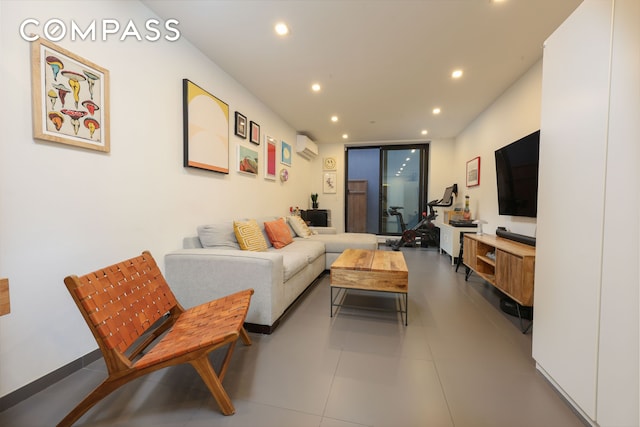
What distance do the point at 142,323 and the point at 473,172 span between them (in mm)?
5203

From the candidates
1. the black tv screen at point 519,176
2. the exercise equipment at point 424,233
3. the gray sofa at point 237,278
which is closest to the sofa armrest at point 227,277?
the gray sofa at point 237,278

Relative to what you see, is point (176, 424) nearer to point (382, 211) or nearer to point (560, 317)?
point (560, 317)

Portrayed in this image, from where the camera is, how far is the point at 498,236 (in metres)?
3.09

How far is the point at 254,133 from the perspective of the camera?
3613 mm

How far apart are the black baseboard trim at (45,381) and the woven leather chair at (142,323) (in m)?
0.29

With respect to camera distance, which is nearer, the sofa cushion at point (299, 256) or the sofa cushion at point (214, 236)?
the sofa cushion at point (299, 256)

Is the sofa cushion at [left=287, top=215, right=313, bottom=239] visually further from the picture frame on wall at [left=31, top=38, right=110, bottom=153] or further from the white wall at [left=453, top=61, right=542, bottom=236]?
the white wall at [left=453, top=61, right=542, bottom=236]

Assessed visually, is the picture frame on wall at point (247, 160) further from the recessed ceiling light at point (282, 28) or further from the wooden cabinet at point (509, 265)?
the wooden cabinet at point (509, 265)

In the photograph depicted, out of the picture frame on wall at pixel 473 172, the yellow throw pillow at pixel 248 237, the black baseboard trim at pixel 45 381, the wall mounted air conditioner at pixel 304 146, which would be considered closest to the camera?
the black baseboard trim at pixel 45 381

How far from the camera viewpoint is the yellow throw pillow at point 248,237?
2.58 m

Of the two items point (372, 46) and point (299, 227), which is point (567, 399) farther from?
point (299, 227)

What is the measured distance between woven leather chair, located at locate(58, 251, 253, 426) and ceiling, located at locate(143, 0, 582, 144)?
82.4 inches

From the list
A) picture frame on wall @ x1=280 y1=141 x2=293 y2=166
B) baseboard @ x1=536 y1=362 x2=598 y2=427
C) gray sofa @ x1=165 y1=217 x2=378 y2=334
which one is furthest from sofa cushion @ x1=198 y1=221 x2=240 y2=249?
baseboard @ x1=536 y1=362 x2=598 y2=427

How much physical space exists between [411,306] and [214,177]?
102 inches
